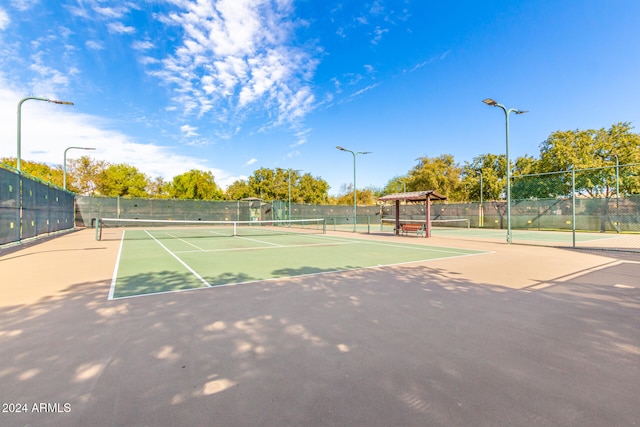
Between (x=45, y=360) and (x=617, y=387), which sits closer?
(x=617, y=387)

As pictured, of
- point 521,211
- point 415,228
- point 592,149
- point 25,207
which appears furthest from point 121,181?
point 592,149

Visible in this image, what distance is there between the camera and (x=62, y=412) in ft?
7.35

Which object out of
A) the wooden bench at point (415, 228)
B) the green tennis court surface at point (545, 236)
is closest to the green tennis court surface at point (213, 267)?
the wooden bench at point (415, 228)

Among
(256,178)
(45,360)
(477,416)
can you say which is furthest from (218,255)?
(256,178)

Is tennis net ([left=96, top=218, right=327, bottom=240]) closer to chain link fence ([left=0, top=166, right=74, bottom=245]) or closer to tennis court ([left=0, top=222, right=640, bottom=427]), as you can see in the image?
chain link fence ([left=0, top=166, right=74, bottom=245])

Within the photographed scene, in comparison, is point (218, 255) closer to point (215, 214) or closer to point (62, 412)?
point (62, 412)

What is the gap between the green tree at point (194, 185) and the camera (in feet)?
189

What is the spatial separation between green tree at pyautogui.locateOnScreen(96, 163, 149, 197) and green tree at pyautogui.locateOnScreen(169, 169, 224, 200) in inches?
217

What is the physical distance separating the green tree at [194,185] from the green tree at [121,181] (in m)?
5.51

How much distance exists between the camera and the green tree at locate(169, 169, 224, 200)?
189ft

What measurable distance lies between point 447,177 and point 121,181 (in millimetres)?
53914

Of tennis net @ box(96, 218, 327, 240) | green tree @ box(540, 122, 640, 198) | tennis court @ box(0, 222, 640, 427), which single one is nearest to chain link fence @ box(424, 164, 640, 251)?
green tree @ box(540, 122, 640, 198)

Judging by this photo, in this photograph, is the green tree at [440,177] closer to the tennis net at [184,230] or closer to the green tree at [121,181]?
the tennis net at [184,230]

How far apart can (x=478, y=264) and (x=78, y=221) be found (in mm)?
32007
